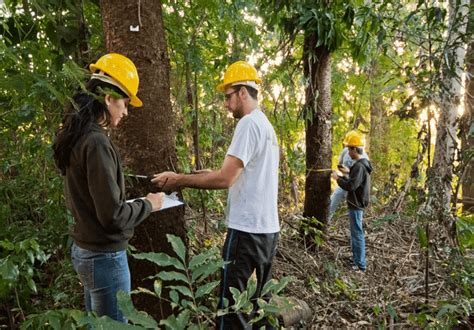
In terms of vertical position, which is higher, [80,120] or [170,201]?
[80,120]

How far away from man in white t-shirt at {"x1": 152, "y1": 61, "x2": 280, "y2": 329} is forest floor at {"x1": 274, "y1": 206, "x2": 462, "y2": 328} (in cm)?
134

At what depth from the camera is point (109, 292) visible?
2.14 m

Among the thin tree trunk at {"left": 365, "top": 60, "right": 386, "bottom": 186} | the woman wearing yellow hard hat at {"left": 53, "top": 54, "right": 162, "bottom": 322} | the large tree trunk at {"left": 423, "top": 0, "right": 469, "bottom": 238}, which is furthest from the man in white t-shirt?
the thin tree trunk at {"left": 365, "top": 60, "right": 386, "bottom": 186}

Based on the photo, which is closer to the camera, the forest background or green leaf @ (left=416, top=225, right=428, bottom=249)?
the forest background

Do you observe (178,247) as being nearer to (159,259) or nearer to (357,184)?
(159,259)

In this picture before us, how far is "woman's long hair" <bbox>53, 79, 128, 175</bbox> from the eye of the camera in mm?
2021

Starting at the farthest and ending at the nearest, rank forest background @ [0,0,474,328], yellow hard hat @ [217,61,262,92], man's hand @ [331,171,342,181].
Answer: man's hand @ [331,171,342,181], yellow hard hat @ [217,61,262,92], forest background @ [0,0,474,328]

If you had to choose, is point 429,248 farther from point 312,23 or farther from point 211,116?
point 211,116

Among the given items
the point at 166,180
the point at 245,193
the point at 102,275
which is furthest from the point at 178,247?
the point at 245,193

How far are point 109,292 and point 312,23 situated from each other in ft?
11.4

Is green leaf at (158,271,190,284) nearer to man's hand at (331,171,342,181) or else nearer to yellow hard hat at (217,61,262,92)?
yellow hard hat at (217,61,262,92)

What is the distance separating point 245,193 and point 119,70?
1.18 m

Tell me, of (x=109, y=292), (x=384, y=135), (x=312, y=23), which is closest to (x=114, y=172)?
(x=109, y=292)

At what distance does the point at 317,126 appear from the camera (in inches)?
200
